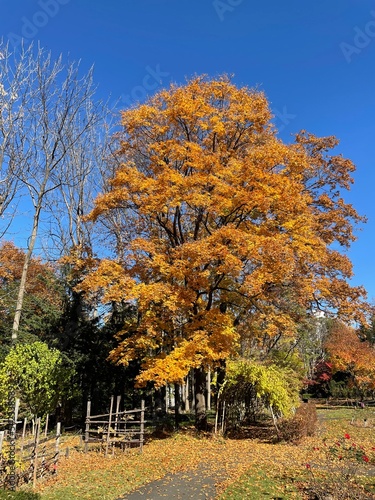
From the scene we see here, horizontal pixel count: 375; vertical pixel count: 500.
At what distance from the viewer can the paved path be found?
841 cm

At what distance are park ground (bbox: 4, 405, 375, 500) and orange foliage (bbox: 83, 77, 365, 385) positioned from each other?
2.74m

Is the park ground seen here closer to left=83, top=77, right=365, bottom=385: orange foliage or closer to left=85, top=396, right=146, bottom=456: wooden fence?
left=85, top=396, right=146, bottom=456: wooden fence

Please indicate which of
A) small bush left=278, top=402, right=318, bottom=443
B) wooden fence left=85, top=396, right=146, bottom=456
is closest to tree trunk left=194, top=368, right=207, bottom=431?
wooden fence left=85, top=396, right=146, bottom=456

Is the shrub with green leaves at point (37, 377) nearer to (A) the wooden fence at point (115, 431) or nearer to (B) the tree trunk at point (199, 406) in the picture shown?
(A) the wooden fence at point (115, 431)

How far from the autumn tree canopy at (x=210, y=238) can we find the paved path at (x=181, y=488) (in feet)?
11.6

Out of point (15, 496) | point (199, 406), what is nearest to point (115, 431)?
point (199, 406)

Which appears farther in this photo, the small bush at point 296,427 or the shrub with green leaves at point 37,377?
the shrub with green leaves at point 37,377

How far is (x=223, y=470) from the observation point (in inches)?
416

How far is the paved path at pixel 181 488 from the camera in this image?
8.41 m

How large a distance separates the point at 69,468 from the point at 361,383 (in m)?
24.4

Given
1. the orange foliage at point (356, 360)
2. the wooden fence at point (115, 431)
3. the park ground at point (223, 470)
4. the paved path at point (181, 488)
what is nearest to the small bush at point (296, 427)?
the park ground at point (223, 470)

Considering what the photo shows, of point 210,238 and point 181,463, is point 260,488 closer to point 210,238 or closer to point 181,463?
point 181,463

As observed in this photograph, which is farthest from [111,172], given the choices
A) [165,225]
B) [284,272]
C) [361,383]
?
[361,383]

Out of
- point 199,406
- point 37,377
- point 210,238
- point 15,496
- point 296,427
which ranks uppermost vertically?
point 210,238
